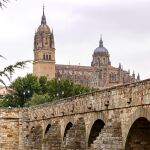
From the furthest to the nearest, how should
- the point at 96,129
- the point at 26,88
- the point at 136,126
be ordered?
the point at 26,88 < the point at 96,129 < the point at 136,126

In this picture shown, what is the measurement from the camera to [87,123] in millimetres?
24969

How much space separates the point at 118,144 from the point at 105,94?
2.93 metres

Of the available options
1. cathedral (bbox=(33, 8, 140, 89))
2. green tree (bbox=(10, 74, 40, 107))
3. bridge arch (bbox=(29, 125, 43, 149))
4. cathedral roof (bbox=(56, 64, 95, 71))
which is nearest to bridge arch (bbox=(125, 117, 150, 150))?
bridge arch (bbox=(29, 125, 43, 149))

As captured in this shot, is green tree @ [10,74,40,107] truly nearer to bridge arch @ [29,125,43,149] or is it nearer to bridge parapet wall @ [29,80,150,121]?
bridge arch @ [29,125,43,149]

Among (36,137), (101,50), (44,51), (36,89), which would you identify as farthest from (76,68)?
(36,137)

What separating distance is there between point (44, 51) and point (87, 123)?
124658 millimetres

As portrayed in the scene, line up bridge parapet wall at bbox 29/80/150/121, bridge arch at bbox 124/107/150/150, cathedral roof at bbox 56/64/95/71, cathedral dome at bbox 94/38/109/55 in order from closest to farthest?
1. bridge parapet wall at bbox 29/80/150/121
2. bridge arch at bbox 124/107/150/150
3. cathedral roof at bbox 56/64/95/71
4. cathedral dome at bbox 94/38/109/55

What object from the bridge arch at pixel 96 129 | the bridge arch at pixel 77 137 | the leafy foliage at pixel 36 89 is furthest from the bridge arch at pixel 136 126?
the leafy foliage at pixel 36 89

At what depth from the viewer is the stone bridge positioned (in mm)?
19797

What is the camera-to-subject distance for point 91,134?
2483 centimetres

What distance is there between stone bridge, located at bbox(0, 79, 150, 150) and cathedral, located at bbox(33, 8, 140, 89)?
9931cm

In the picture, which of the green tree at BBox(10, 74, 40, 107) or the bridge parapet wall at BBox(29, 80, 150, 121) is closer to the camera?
the bridge parapet wall at BBox(29, 80, 150, 121)

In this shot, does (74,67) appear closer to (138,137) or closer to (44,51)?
(44,51)

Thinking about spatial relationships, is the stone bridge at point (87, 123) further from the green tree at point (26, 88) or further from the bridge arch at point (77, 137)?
the green tree at point (26, 88)
